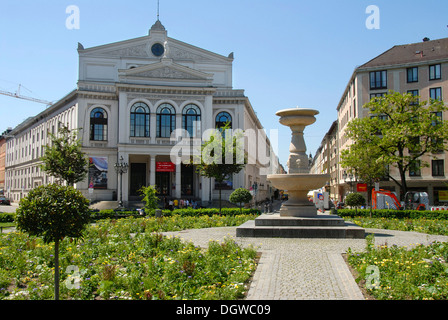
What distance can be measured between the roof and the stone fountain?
39098mm

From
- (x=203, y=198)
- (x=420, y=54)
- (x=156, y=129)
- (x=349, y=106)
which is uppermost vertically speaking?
(x=420, y=54)

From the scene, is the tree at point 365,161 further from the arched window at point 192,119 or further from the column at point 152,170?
the column at point 152,170

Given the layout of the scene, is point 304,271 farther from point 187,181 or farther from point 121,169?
point 187,181

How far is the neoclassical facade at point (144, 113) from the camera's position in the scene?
155 feet

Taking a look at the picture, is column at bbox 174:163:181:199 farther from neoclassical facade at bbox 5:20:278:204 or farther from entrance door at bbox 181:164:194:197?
entrance door at bbox 181:164:194:197

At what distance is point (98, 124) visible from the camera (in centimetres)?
4959

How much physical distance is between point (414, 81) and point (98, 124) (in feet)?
127

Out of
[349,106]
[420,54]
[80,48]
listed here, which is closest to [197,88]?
[80,48]

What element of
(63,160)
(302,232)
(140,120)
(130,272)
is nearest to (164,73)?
(140,120)

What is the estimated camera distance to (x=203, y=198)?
4744 centimetres

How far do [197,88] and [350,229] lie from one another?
120 feet

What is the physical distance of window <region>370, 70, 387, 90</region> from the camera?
2004 inches
